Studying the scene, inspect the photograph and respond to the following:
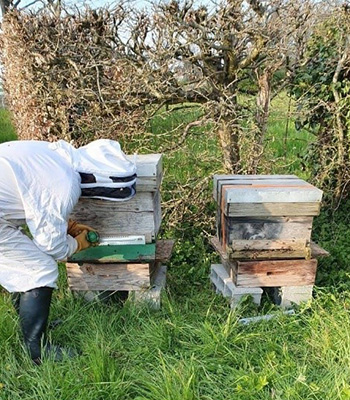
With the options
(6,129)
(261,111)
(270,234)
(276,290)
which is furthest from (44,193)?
(6,129)

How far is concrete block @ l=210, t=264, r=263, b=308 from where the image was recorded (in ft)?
9.10

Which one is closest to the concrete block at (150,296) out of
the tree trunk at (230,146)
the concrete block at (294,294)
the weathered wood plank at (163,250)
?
the weathered wood plank at (163,250)

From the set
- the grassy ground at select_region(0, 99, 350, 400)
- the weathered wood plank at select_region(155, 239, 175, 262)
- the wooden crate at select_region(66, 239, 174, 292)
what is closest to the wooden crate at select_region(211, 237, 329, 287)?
the grassy ground at select_region(0, 99, 350, 400)

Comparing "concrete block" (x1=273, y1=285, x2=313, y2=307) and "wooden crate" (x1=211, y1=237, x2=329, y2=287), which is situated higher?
"wooden crate" (x1=211, y1=237, x2=329, y2=287)

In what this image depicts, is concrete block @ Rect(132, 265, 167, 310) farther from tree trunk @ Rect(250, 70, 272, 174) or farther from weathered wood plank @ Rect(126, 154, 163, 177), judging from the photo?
tree trunk @ Rect(250, 70, 272, 174)

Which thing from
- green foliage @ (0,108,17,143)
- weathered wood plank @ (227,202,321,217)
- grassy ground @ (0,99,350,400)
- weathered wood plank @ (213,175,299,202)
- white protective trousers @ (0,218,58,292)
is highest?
weathered wood plank @ (213,175,299,202)

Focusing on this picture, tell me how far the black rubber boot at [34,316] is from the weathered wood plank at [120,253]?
1.30 ft

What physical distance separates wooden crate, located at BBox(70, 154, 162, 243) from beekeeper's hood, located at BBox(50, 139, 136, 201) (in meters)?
0.26

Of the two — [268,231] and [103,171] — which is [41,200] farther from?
[268,231]

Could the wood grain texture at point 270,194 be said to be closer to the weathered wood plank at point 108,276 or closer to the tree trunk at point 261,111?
the weathered wood plank at point 108,276

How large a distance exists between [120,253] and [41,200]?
2.43ft

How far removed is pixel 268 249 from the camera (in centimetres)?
271

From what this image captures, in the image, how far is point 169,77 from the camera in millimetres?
3609

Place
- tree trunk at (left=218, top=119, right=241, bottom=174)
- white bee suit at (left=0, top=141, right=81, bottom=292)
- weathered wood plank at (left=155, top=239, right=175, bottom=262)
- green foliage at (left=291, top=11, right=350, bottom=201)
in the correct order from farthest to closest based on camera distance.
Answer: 1. tree trunk at (left=218, top=119, right=241, bottom=174)
2. green foliage at (left=291, top=11, right=350, bottom=201)
3. weathered wood plank at (left=155, top=239, right=175, bottom=262)
4. white bee suit at (left=0, top=141, right=81, bottom=292)
